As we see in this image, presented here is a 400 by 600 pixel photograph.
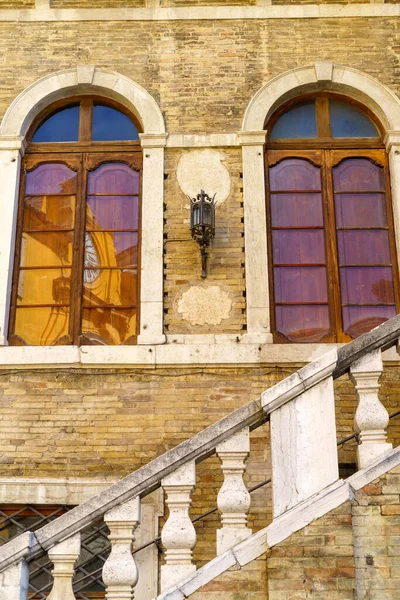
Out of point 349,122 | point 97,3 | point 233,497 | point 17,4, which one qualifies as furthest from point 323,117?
point 233,497

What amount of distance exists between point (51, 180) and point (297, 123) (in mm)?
2848

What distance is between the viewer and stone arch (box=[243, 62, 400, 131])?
916 centimetres

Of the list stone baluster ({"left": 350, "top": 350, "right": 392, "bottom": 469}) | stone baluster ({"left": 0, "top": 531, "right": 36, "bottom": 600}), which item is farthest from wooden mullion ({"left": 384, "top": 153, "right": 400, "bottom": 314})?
stone baluster ({"left": 0, "top": 531, "right": 36, "bottom": 600})

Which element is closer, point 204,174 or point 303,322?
point 303,322

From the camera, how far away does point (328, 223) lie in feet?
29.1

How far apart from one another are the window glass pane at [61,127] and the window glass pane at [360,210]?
3.07m

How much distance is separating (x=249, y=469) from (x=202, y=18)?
5.25m

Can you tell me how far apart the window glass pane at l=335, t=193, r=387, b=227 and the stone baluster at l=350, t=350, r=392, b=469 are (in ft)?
11.8

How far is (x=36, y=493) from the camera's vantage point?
7543mm

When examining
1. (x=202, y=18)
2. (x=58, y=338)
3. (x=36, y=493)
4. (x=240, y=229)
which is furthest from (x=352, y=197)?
(x=36, y=493)

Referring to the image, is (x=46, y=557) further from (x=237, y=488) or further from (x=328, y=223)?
(x=328, y=223)

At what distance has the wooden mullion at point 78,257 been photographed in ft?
27.8

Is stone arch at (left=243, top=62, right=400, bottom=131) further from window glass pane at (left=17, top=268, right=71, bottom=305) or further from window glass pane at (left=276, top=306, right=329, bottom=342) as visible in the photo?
window glass pane at (left=17, top=268, right=71, bottom=305)

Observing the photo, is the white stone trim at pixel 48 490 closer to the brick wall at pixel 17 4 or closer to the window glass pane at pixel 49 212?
the window glass pane at pixel 49 212
